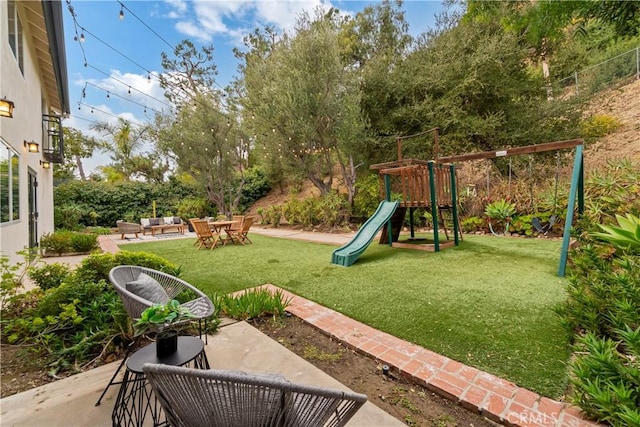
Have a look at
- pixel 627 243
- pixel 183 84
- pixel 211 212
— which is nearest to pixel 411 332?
pixel 627 243

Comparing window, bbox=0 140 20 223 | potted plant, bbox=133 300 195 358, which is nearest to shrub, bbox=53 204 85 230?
window, bbox=0 140 20 223

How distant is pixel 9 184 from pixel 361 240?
18.9 feet

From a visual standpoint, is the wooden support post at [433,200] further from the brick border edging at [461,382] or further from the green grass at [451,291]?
the brick border edging at [461,382]

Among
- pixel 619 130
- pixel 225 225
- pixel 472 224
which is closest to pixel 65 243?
pixel 225 225

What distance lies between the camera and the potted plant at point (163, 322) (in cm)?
147

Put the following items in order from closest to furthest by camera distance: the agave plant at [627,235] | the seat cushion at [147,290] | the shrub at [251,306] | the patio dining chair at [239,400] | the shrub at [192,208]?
the patio dining chair at [239,400], the seat cushion at [147,290], the agave plant at [627,235], the shrub at [251,306], the shrub at [192,208]

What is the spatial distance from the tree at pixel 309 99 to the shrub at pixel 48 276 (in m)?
7.51

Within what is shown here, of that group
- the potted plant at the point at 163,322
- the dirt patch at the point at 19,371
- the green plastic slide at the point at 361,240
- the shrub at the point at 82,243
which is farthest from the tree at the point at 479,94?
the dirt patch at the point at 19,371

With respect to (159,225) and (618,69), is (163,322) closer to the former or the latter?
(159,225)

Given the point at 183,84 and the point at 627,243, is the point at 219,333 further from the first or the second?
the point at 183,84

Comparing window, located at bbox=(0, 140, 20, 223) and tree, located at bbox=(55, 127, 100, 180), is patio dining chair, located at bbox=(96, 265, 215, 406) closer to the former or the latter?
window, located at bbox=(0, 140, 20, 223)

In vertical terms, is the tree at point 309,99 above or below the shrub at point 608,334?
above

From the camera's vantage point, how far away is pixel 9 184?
14.0ft

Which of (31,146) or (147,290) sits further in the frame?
(31,146)
